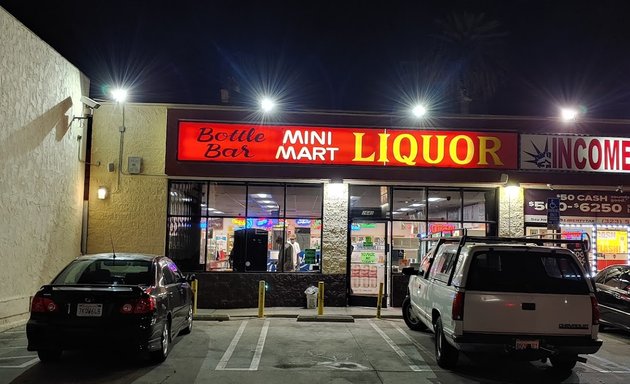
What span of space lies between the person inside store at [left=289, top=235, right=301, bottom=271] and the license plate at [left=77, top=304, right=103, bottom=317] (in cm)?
783

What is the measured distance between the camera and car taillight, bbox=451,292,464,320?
23.3ft

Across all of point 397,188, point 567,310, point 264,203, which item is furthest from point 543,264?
point 264,203

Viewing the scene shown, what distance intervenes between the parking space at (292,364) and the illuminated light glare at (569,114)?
21.3ft

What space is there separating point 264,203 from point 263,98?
2830mm

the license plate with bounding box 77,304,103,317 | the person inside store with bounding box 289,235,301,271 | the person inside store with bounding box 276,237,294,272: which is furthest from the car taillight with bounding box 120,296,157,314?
the person inside store with bounding box 289,235,301,271

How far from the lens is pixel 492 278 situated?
7.29 m

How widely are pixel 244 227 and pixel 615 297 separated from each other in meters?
8.82

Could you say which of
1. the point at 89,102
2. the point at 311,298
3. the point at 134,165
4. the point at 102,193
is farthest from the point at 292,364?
the point at 89,102

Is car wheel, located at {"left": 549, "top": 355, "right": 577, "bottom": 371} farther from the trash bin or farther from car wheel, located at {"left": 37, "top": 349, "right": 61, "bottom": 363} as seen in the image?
car wheel, located at {"left": 37, "top": 349, "right": 61, "bottom": 363}

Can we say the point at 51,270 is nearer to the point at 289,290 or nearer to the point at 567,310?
the point at 289,290

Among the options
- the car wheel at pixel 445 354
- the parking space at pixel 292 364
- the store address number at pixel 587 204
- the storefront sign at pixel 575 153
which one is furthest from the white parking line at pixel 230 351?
the store address number at pixel 587 204

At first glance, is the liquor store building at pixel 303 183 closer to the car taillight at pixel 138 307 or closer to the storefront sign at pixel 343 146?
the storefront sign at pixel 343 146

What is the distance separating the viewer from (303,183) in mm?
14734

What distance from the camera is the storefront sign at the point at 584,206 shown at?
15.0 meters
